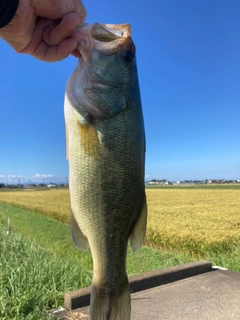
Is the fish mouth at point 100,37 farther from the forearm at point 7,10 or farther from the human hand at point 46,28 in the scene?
the forearm at point 7,10

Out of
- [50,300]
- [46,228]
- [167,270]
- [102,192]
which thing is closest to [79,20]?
[102,192]

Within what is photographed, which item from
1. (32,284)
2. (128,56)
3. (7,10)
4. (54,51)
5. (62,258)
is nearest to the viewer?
(7,10)

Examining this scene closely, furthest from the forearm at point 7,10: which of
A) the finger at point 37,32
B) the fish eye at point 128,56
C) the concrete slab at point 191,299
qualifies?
the concrete slab at point 191,299

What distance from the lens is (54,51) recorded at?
6.83 ft

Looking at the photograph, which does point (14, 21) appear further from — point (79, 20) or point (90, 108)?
point (90, 108)

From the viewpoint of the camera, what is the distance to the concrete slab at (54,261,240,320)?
185 inches

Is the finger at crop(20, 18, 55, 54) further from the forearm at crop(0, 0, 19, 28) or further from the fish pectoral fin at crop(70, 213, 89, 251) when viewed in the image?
the fish pectoral fin at crop(70, 213, 89, 251)

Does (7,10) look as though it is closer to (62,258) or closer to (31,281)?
(31,281)

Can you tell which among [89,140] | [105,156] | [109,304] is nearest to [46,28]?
[89,140]

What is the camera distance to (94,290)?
186cm

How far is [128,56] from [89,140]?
62cm

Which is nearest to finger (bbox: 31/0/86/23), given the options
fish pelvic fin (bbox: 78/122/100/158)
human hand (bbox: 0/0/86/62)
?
human hand (bbox: 0/0/86/62)

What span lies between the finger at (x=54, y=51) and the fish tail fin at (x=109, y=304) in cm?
148

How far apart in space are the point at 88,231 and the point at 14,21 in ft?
4.50
